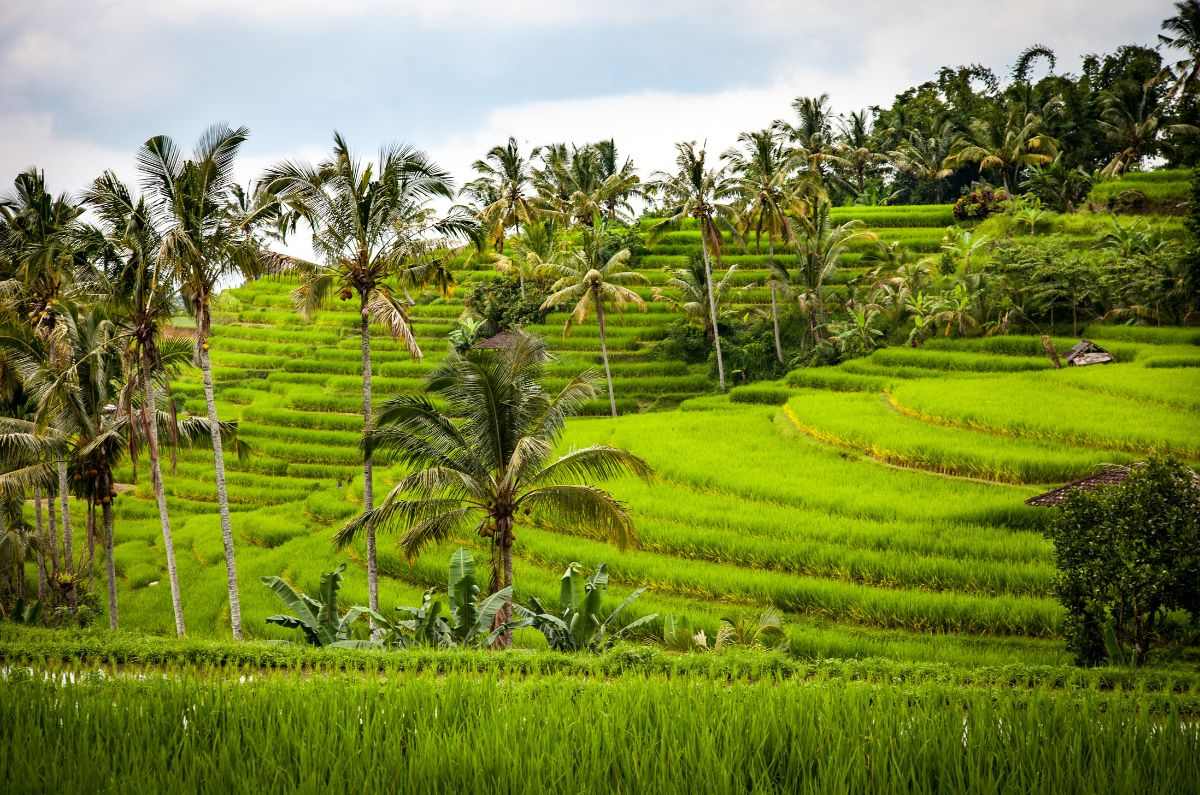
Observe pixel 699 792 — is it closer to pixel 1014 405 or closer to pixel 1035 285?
pixel 1014 405

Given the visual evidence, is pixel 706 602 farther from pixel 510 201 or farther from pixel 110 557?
pixel 510 201

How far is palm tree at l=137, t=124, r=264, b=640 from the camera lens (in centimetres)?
1245

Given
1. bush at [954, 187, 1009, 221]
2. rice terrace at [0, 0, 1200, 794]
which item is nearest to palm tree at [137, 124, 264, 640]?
rice terrace at [0, 0, 1200, 794]

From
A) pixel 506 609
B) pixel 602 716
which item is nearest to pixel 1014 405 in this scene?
pixel 506 609

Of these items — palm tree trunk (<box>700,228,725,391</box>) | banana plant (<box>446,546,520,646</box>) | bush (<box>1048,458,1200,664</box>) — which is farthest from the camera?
palm tree trunk (<box>700,228,725,391</box>)

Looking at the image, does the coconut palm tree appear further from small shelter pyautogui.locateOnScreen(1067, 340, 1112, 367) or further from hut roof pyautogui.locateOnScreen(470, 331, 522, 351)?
small shelter pyautogui.locateOnScreen(1067, 340, 1112, 367)

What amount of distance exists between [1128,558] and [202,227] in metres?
12.6

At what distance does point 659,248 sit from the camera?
3825 cm

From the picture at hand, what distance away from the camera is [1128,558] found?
912 cm

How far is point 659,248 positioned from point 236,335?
19.6 meters

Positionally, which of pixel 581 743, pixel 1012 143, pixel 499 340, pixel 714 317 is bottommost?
pixel 581 743

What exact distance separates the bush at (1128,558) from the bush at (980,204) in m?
26.3

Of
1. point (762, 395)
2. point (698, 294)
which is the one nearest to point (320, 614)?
point (762, 395)

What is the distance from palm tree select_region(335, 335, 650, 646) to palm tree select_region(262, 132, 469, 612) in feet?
6.46
